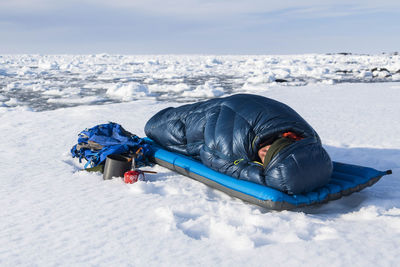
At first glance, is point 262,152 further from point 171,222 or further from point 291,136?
point 171,222

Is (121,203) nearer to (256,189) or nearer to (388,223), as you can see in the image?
(256,189)

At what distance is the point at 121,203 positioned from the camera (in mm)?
3115

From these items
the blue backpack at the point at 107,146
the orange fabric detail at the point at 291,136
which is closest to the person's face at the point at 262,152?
the orange fabric detail at the point at 291,136

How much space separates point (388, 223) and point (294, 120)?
111cm

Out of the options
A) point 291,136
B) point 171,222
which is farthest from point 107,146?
point 291,136

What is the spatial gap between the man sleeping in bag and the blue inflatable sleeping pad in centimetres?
6

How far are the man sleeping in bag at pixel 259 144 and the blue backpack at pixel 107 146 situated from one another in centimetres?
56

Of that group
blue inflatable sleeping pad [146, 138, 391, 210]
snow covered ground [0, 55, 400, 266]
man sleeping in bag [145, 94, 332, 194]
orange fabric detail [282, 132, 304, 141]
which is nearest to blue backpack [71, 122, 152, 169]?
snow covered ground [0, 55, 400, 266]

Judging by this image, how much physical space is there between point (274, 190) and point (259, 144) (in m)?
0.50

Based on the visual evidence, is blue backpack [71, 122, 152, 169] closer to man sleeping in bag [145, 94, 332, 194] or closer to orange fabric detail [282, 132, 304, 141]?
man sleeping in bag [145, 94, 332, 194]

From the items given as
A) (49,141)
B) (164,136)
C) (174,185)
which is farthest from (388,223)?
(49,141)

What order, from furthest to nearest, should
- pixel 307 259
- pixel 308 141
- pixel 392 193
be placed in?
pixel 392 193 < pixel 308 141 < pixel 307 259

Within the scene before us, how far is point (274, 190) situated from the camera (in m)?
2.94

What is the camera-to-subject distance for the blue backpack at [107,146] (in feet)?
13.1
